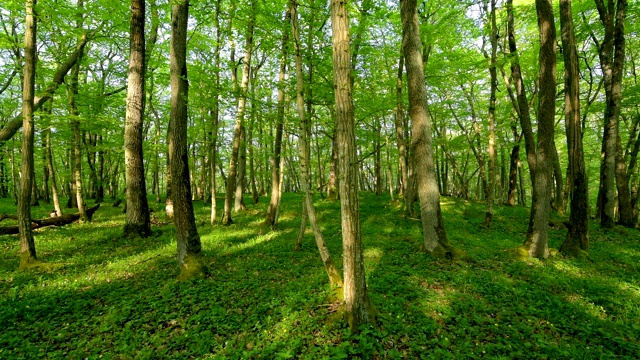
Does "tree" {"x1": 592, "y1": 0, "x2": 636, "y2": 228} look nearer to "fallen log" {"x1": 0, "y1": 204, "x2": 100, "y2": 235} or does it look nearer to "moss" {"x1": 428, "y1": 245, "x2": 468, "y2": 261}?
"moss" {"x1": 428, "y1": 245, "x2": 468, "y2": 261}

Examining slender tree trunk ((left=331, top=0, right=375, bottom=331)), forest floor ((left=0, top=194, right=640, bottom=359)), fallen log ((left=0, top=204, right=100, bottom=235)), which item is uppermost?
slender tree trunk ((left=331, top=0, right=375, bottom=331))

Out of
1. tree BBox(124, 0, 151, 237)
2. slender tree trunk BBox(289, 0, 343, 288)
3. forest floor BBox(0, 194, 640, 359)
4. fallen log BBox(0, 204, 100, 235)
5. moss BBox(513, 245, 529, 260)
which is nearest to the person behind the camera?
forest floor BBox(0, 194, 640, 359)

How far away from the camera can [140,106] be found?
1036 centimetres

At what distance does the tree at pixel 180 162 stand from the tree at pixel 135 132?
13.5 feet

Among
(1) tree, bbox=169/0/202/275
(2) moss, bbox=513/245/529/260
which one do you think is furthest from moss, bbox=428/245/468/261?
(1) tree, bbox=169/0/202/275

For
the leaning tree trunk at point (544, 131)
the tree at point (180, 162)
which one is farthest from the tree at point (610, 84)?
the tree at point (180, 162)

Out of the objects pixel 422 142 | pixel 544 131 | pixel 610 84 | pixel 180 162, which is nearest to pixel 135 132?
pixel 180 162

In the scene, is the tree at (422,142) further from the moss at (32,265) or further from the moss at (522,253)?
the moss at (32,265)

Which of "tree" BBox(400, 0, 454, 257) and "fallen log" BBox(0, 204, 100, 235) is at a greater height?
"tree" BBox(400, 0, 454, 257)

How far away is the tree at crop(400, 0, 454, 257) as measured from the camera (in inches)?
304

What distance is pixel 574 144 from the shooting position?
317 inches

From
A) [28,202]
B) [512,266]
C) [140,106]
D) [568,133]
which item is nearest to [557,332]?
[512,266]

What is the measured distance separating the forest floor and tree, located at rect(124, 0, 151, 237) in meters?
1.20

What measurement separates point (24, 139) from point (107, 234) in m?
4.83
